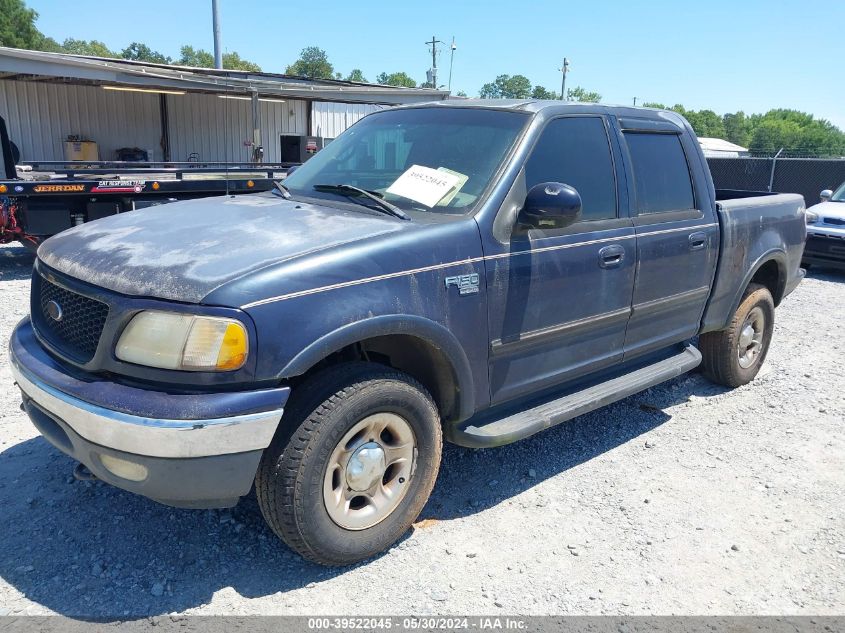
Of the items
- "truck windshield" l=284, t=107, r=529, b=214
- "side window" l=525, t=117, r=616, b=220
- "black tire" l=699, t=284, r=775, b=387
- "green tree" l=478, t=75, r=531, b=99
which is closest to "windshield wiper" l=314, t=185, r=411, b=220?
"truck windshield" l=284, t=107, r=529, b=214

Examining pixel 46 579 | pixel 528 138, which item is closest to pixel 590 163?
pixel 528 138

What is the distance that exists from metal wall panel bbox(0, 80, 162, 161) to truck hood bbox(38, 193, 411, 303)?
1650 centimetres

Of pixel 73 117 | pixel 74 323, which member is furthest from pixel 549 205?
pixel 73 117

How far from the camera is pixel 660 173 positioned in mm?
4348

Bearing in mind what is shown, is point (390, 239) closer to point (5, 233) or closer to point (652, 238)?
point (652, 238)

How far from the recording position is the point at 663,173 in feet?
14.4

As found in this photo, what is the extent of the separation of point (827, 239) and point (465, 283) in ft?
34.2

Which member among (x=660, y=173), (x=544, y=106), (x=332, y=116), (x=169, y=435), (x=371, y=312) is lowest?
(x=169, y=435)

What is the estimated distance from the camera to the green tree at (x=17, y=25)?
54031 mm

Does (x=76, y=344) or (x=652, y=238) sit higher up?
(x=652, y=238)

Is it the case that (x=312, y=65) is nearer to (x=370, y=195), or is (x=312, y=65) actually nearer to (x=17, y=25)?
(x=17, y=25)

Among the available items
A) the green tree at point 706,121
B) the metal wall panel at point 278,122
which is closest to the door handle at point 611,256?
the metal wall panel at point 278,122

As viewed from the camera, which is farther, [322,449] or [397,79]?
[397,79]

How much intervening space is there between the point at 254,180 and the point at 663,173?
7.29 metres
